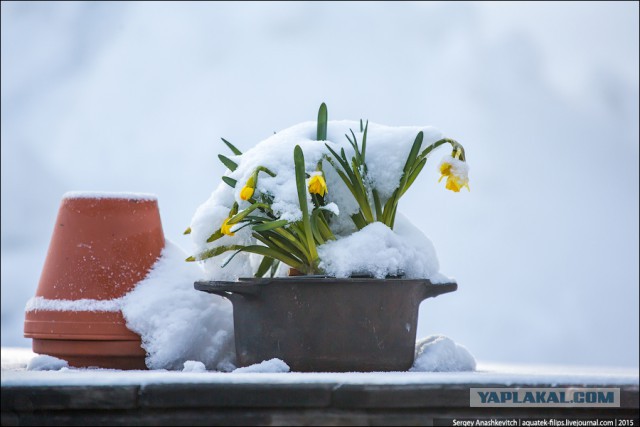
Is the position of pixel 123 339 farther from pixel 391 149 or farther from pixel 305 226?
pixel 391 149

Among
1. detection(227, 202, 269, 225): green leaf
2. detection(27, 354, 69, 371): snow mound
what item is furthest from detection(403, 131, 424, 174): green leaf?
detection(27, 354, 69, 371): snow mound

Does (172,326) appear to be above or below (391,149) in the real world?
below

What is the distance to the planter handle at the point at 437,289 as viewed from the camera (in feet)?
7.75

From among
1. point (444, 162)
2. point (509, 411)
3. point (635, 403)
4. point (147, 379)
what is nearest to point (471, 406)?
point (509, 411)

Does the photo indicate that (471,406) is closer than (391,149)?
Yes

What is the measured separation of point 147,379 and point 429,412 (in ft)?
1.71

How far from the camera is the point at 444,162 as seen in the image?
7.50ft

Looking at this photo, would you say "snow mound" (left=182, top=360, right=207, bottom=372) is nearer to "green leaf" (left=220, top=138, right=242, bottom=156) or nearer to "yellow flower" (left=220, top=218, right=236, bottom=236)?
"yellow flower" (left=220, top=218, right=236, bottom=236)

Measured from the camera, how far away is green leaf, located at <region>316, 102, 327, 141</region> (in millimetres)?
2371

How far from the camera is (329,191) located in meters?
2.29

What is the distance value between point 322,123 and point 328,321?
55cm

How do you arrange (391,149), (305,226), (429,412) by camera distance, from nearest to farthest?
(429,412) → (305,226) → (391,149)

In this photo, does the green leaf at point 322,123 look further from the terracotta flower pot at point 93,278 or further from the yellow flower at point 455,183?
the terracotta flower pot at point 93,278

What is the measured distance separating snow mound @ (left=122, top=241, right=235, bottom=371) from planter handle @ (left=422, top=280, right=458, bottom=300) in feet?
1.81
